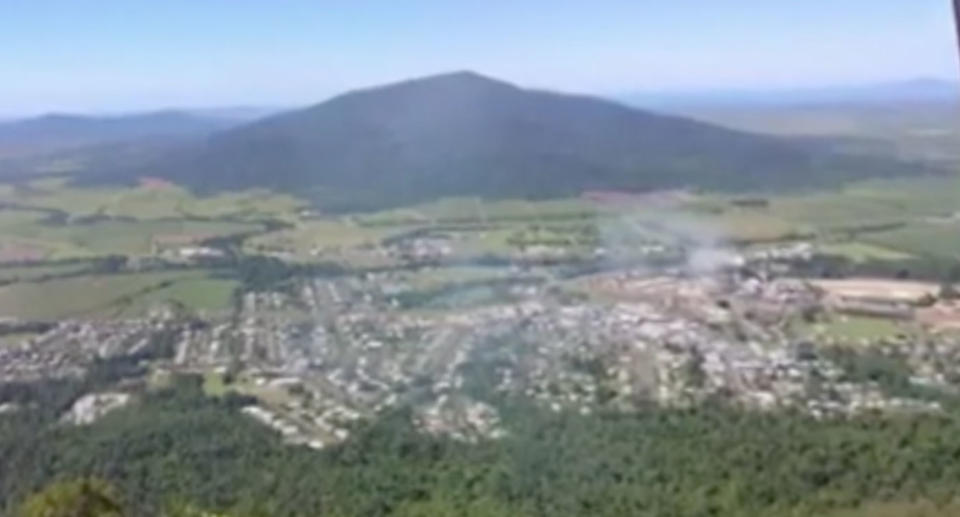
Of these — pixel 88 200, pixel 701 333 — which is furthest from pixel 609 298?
pixel 88 200

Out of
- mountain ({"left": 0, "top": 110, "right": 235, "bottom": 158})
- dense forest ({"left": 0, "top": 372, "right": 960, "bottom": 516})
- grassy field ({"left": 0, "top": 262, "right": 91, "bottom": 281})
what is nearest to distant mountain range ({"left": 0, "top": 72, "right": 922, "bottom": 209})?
mountain ({"left": 0, "top": 110, "right": 235, "bottom": 158})

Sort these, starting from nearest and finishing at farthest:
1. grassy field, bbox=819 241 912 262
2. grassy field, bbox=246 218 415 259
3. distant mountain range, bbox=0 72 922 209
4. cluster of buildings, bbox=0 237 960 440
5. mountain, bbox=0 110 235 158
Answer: cluster of buildings, bbox=0 237 960 440
grassy field, bbox=819 241 912 262
grassy field, bbox=246 218 415 259
distant mountain range, bbox=0 72 922 209
mountain, bbox=0 110 235 158

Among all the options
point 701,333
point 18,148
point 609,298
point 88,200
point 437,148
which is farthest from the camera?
point 18,148

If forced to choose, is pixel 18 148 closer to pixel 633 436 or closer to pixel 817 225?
pixel 817 225

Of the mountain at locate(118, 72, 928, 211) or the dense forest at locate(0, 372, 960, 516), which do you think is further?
the mountain at locate(118, 72, 928, 211)

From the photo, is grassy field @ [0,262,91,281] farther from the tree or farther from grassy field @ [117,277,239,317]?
the tree

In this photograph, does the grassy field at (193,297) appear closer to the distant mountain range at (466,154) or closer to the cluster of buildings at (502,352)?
the cluster of buildings at (502,352)

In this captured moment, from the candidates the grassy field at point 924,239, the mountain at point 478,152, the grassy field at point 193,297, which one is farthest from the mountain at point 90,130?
the grassy field at point 924,239
